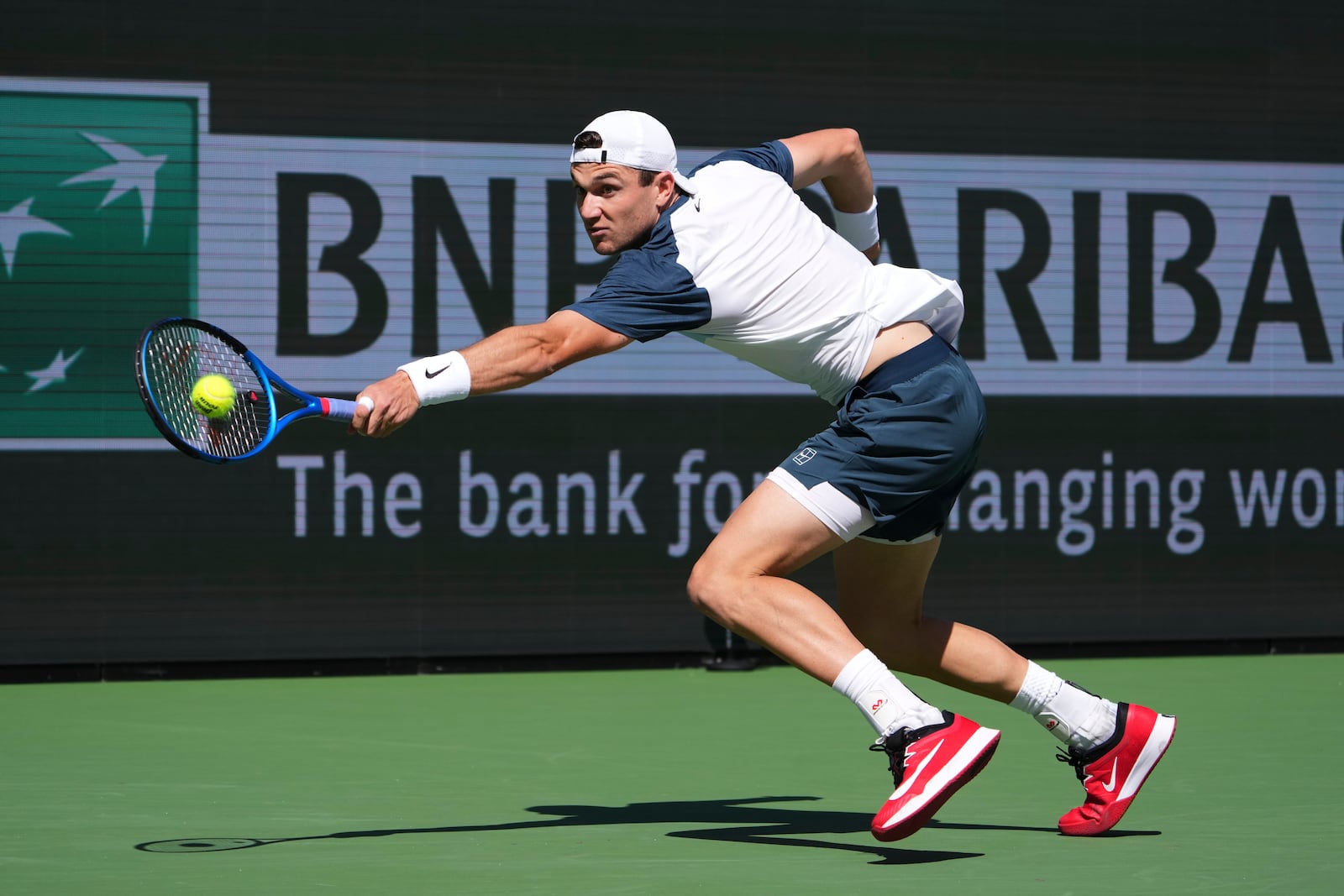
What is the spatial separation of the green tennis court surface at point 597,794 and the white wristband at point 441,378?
103 centimetres

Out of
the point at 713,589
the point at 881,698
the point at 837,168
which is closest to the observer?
the point at 881,698

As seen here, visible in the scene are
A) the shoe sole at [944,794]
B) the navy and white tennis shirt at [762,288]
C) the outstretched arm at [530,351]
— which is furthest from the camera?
the navy and white tennis shirt at [762,288]

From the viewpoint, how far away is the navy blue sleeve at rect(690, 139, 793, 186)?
464cm

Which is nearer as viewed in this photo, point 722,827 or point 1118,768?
point 1118,768

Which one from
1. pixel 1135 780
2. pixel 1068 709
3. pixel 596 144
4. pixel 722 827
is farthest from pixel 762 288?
pixel 1135 780

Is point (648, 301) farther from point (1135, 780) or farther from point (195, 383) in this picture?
point (1135, 780)

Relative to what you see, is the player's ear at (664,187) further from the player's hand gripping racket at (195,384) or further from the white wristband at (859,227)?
the player's hand gripping racket at (195,384)

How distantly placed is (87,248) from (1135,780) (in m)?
4.91

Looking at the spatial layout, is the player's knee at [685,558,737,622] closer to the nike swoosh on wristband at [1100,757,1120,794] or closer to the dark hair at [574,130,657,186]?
the dark hair at [574,130,657,186]

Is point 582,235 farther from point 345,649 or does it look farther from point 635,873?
point 635,873

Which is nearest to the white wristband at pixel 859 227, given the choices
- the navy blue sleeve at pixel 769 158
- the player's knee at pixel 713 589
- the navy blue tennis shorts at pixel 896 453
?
the navy blue sleeve at pixel 769 158

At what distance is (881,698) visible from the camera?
4059mm

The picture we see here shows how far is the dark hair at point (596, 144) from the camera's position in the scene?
4355 millimetres

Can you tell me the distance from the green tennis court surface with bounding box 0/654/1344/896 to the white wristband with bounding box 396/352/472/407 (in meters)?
1.03
